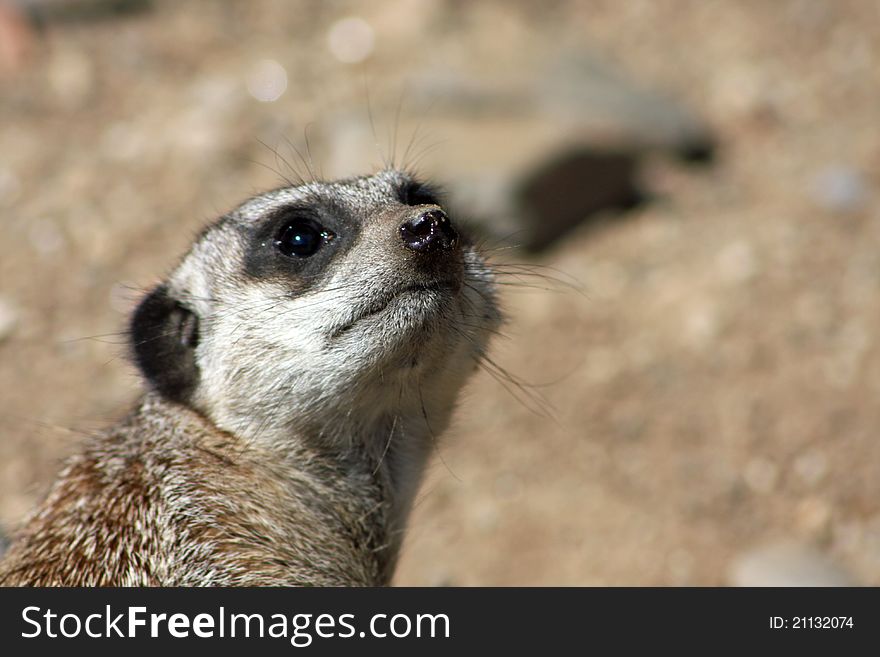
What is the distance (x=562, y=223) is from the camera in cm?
607

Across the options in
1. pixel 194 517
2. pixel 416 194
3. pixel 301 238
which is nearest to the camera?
pixel 194 517

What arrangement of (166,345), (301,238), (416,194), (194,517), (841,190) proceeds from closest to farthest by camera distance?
(194,517)
(301,238)
(166,345)
(416,194)
(841,190)

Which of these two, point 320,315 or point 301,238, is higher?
point 301,238

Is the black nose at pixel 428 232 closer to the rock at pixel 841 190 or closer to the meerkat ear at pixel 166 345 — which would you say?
the meerkat ear at pixel 166 345

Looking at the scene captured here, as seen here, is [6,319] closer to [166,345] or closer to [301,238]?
[166,345]

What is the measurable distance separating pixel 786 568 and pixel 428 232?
251 centimetres

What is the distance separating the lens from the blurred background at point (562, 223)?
453 centimetres

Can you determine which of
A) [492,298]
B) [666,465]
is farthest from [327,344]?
[666,465]

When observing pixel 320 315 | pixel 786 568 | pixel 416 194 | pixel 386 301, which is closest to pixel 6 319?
pixel 416 194

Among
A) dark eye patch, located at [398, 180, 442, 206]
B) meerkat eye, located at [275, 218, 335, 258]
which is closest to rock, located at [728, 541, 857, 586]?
dark eye patch, located at [398, 180, 442, 206]

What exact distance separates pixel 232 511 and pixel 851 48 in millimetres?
5867

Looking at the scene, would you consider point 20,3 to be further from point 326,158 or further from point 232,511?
point 232,511

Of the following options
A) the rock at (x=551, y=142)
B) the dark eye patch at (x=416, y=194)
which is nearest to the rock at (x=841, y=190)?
the rock at (x=551, y=142)

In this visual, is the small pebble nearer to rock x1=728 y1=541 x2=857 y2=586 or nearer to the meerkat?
the meerkat
